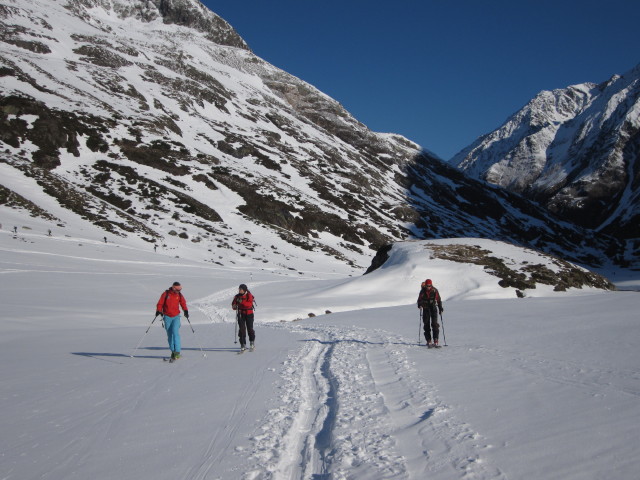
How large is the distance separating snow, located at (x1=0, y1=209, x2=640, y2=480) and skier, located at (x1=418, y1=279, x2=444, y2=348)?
646mm

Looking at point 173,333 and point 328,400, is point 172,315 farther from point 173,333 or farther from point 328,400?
point 328,400

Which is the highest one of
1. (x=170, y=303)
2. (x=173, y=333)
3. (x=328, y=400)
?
(x=170, y=303)

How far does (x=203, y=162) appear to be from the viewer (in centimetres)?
7075

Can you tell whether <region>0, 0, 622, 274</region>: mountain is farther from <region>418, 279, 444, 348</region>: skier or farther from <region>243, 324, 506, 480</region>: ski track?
<region>243, 324, 506, 480</region>: ski track

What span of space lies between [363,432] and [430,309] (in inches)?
268

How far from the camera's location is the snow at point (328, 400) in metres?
4.23

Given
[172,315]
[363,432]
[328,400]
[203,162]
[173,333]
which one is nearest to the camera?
[363,432]

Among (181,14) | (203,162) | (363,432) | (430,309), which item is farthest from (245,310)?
(181,14)

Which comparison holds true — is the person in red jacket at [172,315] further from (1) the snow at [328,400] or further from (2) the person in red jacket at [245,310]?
(2) the person in red jacket at [245,310]

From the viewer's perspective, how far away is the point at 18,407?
248 inches

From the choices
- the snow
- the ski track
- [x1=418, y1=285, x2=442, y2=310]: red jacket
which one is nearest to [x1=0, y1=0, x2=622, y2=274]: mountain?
the snow

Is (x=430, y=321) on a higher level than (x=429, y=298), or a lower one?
lower

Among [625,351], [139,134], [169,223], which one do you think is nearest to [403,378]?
[625,351]

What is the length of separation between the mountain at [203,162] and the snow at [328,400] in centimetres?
3117
